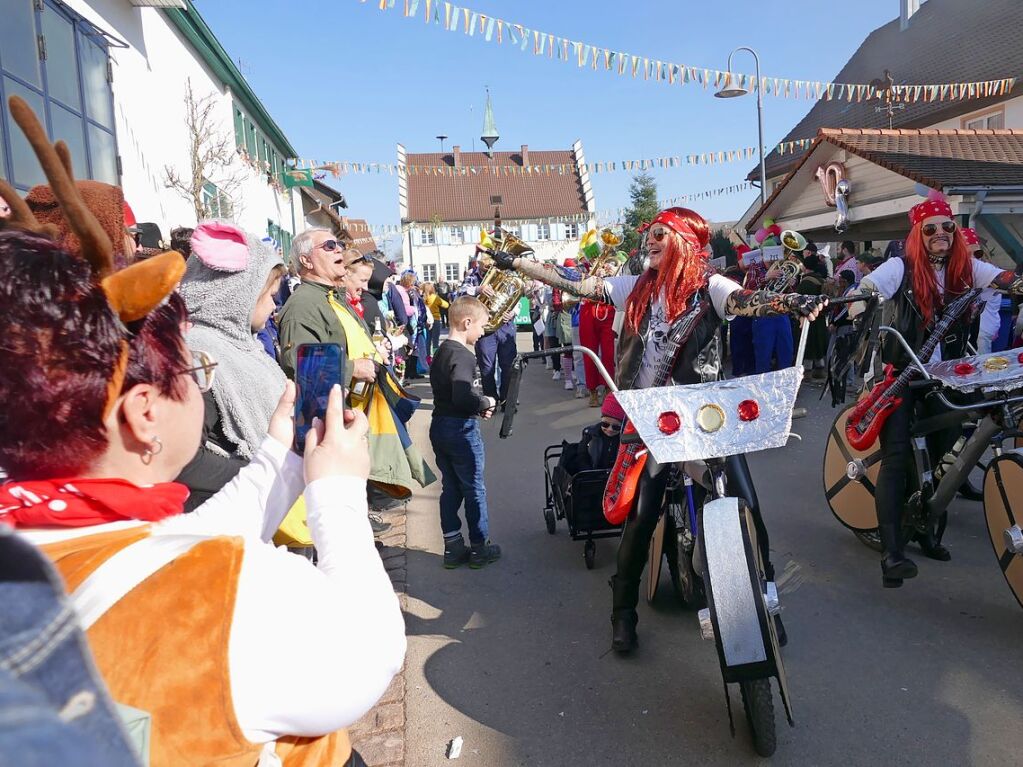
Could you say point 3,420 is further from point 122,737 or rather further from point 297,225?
point 297,225

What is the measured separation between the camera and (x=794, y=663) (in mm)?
3256

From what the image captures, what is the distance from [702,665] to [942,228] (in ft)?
8.54

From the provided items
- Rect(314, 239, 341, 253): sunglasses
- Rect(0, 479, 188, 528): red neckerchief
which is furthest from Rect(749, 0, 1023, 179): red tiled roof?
Rect(0, 479, 188, 528): red neckerchief

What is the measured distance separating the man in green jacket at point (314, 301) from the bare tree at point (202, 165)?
7.73m

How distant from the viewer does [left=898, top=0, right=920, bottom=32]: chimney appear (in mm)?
28172

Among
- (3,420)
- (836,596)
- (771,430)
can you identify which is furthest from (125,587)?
(836,596)

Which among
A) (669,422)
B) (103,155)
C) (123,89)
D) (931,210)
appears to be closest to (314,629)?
(669,422)

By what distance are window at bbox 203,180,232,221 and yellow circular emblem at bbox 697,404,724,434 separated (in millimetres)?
10408

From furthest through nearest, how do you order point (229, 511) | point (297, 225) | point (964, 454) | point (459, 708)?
point (297, 225)
point (964, 454)
point (459, 708)
point (229, 511)

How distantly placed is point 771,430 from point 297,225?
24770 millimetres

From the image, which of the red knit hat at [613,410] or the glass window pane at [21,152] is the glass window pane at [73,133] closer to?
the glass window pane at [21,152]

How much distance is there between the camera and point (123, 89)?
9.73 metres

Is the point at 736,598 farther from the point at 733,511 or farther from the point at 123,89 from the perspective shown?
the point at 123,89

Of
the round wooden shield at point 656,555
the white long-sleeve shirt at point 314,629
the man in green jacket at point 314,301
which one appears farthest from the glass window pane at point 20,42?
the white long-sleeve shirt at point 314,629
